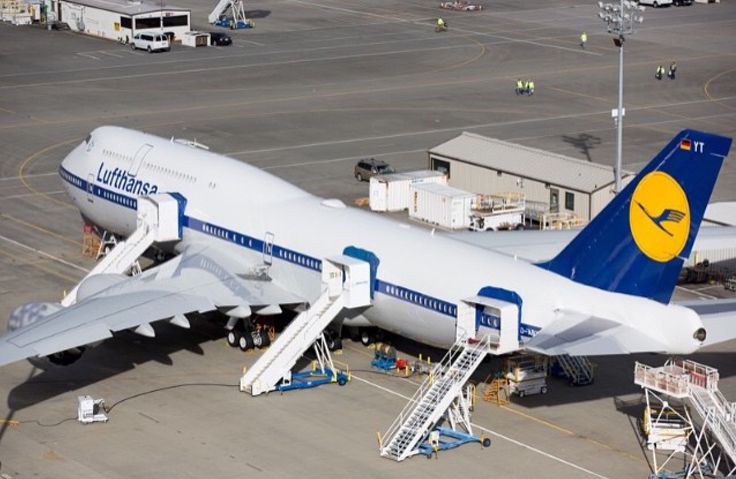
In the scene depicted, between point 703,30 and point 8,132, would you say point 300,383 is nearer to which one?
point 8,132

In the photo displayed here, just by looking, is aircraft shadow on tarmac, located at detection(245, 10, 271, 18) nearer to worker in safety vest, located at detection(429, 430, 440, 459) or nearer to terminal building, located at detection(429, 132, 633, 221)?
terminal building, located at detection(429, 132, 633, 221)

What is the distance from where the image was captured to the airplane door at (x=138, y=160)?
77.1 metres

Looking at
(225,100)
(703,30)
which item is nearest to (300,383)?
(225,100)

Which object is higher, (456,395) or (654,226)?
(654,226)

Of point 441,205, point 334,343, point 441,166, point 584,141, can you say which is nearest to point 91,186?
point 334,343

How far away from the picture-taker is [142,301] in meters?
63.9

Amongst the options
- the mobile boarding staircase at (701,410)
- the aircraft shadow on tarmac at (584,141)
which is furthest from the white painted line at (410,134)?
the mobile boarding staircase at (701,410)

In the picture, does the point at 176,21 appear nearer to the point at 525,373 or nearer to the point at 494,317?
the point at 525,373

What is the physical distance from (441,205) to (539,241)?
746 inches

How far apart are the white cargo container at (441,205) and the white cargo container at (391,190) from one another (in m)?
1.28

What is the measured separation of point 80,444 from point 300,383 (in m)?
10.3

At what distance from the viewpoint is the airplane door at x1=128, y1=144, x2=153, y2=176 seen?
77.1 metres

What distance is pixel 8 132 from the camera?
110 metres

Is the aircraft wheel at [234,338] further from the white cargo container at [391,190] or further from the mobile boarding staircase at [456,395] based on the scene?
the white cargo container at [391,190]
